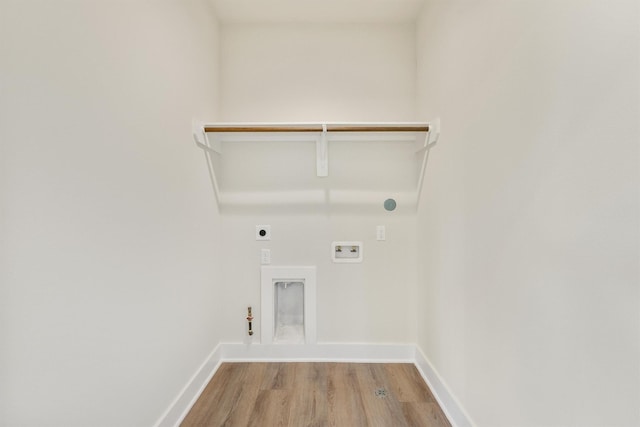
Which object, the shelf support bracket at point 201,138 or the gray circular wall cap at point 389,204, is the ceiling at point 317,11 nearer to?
the shelf support bracket at point 201,138

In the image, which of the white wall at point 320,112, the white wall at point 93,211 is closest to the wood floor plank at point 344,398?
the white wall at point 320,112

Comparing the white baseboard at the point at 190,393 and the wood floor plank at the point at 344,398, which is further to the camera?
the wood floor plank at the point at 344,398

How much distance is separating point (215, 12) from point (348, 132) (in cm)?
138

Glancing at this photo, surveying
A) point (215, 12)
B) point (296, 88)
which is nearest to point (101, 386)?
point (296, 88)

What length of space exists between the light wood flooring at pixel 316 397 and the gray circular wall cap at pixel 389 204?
1230mm

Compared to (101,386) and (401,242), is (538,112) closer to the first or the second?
(401,242)

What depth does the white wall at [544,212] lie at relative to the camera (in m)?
0.76

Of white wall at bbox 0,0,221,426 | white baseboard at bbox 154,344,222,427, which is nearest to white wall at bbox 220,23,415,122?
white wall at bbox 0,0,221,426

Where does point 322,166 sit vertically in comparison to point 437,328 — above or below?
above

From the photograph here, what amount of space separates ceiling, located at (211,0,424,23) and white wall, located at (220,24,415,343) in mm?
83

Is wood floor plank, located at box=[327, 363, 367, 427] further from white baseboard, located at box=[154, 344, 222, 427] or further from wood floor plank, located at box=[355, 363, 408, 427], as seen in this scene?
white baseboard, located at box=[154, 344, 222, 427]

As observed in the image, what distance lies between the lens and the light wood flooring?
1.74 metres

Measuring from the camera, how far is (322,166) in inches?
94.1

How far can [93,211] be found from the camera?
107 cm
